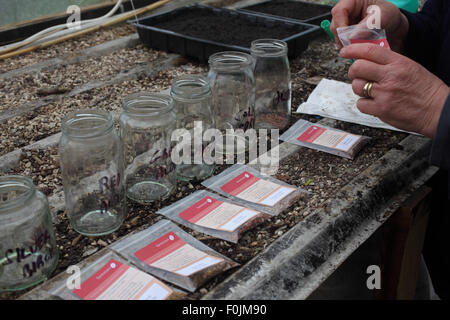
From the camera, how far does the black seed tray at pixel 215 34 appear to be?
5.93 feet

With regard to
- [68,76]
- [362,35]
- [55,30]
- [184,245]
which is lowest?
[184,245]

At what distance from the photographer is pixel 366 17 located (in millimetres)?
1305

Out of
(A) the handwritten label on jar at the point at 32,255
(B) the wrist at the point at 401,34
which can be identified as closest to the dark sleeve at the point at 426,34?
(B) the wrist at the point at 401,34

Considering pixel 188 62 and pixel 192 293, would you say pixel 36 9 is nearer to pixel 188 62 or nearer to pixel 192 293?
pixel 188 62

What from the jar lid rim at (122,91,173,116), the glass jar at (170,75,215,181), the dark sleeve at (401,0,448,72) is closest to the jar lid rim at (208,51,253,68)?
the glass jar at (170,75,215,181)

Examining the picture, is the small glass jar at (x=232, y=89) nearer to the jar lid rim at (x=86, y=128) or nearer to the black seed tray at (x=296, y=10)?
the jar lid rim at (x=86, y=128)

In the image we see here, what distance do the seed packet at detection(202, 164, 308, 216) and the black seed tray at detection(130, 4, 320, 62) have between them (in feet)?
2.25

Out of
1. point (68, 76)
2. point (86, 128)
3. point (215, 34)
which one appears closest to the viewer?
point (86, 128)

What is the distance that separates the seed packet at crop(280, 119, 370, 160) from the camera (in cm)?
125

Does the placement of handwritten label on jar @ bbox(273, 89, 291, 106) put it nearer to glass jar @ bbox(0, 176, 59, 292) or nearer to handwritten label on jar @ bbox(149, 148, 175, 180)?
handwritten label on jar @ bbox(149, 148, 175, 180)

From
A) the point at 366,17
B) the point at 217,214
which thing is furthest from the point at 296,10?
the point at 217,214

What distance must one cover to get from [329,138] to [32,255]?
85 centimetres

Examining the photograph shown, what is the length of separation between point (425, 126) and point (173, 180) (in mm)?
590

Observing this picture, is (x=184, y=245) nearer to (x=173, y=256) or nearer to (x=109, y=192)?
(x=173, y=256)
